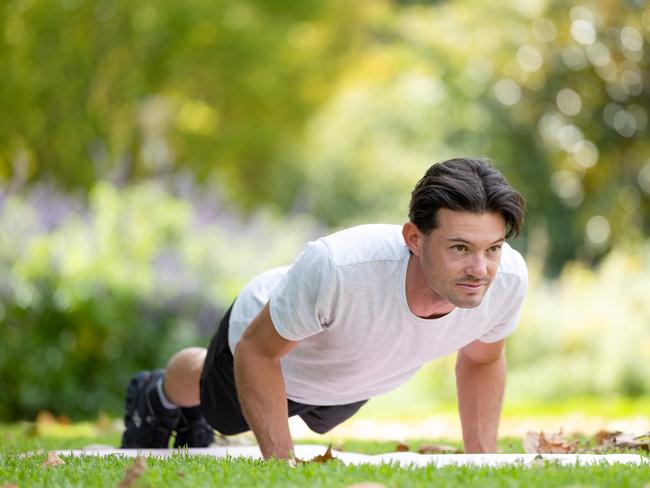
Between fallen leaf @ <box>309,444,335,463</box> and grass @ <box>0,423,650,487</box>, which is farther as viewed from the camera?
fallen leaf @ <box>309,444,335,463</box>

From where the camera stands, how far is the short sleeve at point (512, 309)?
12.1ft

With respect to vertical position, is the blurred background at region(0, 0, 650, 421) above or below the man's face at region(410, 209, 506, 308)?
above

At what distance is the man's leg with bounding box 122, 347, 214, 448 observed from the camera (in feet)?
14.5

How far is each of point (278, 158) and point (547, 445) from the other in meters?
18.7

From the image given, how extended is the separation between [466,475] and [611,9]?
524 inches

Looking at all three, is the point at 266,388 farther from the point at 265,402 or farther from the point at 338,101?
the point at 338,101

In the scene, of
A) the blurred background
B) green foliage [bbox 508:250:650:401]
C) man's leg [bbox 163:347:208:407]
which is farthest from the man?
green foliage [bbox 508:250:650:401]

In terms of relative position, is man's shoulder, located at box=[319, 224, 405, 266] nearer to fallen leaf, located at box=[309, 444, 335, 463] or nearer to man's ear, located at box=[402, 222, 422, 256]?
man's ear, located at box=[402, 222, 422, 256]

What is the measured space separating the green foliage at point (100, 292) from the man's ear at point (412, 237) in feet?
16.2

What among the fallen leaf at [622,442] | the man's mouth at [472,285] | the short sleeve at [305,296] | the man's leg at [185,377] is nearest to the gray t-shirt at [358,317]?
the short sleeve at [305,296]

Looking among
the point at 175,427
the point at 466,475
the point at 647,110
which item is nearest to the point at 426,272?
the point at 466,475

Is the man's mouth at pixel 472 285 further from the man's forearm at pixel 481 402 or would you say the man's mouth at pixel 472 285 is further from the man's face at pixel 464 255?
the man's forearm at pixel 481 402

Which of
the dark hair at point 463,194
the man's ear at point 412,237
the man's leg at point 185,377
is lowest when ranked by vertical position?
the man's leg at point 185,377

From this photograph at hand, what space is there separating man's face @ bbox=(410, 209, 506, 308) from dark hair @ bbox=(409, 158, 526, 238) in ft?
0.09
